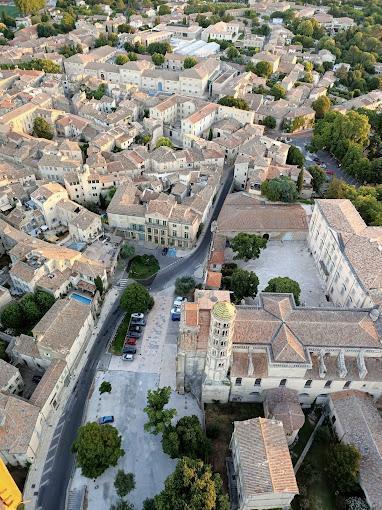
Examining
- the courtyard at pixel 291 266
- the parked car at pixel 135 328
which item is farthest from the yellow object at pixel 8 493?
the courtyard at pixel 291 266

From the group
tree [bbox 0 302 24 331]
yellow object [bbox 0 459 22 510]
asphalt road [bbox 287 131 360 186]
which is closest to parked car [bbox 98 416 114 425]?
yellow object [bbox 0 459 22 510]

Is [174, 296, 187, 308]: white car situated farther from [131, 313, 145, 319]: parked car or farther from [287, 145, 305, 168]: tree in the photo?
[287, 145, 305, 168]: tree

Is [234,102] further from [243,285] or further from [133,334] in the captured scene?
[133,334]

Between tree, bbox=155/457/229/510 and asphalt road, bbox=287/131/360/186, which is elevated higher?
tree, bbox=155/457/229/510

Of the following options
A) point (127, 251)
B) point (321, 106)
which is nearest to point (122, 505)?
point (127, 251)

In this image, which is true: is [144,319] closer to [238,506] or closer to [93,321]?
[93,321]

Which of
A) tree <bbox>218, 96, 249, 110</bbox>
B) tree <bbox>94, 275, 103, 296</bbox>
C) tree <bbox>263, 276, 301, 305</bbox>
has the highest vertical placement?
tree <bbox>218, 96, 249, 110</bbox>
